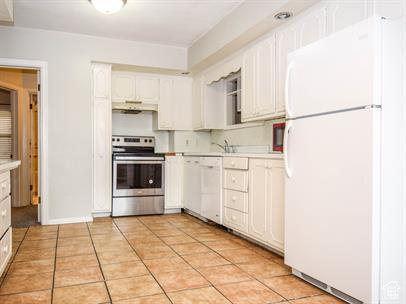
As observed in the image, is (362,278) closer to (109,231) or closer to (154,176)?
(109,231)

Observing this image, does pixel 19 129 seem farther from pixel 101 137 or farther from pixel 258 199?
pixel 258 199

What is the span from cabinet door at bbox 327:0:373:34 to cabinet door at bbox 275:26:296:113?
476mm

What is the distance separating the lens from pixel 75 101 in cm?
450

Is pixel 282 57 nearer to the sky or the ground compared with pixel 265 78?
nearer to the sky

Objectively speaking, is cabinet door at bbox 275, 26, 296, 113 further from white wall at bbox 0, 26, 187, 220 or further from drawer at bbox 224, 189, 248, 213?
white wall at bbox 0, 26, 187, 220

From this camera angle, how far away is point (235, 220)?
364cm

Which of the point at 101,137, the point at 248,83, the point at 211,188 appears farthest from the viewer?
the point at 101,137

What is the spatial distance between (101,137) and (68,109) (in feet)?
1.86

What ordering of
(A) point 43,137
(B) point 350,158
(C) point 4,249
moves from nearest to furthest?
(B) point 350,158, (C) point 4,249, (A) point 43,137

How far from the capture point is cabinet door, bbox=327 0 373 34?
2.37m

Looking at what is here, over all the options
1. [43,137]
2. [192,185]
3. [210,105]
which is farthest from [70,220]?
[210,105]

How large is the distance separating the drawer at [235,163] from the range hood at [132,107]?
1.94 meters

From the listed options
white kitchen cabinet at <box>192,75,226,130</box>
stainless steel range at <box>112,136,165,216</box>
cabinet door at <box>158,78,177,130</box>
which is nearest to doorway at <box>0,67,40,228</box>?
stainless steel range at <box>112,136,165,216</box>

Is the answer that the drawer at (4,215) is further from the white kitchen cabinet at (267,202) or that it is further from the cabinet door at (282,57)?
the cabinet door at (282,57)
